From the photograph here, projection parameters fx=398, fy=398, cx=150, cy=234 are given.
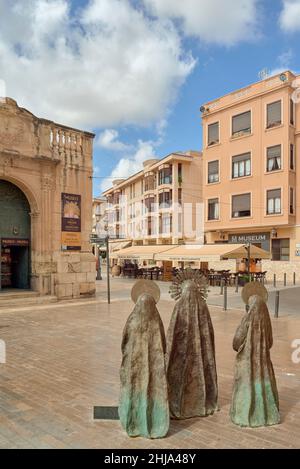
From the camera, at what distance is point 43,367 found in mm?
6469

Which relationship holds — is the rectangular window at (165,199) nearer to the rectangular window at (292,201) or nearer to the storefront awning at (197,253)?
the storefront awning at (197,253)

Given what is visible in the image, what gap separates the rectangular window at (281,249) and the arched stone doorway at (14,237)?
62.1 ft

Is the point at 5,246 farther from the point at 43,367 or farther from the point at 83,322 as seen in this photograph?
the point at 43,367

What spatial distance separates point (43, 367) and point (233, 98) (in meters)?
29.0

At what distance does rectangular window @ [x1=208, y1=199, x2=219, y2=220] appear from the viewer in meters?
32.3

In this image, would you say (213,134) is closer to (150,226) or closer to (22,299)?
(150,226)

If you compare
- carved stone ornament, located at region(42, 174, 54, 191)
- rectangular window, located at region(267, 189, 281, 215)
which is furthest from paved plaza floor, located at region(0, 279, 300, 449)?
rectangular window, located at region(267, 189, 281, 215)

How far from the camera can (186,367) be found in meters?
4.41

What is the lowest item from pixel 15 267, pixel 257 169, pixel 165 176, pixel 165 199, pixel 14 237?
pixel 15 267

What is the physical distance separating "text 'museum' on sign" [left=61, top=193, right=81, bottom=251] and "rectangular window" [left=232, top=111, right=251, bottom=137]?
736 inches

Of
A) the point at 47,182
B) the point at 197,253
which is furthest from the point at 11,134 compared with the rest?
the point at 197,253

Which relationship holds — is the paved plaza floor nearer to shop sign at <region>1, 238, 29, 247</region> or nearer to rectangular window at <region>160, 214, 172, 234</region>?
shop sign at <region>1, 238, 29, 247</region>

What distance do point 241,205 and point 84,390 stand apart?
2662cm

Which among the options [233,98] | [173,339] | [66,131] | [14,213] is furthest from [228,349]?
[233,98]
